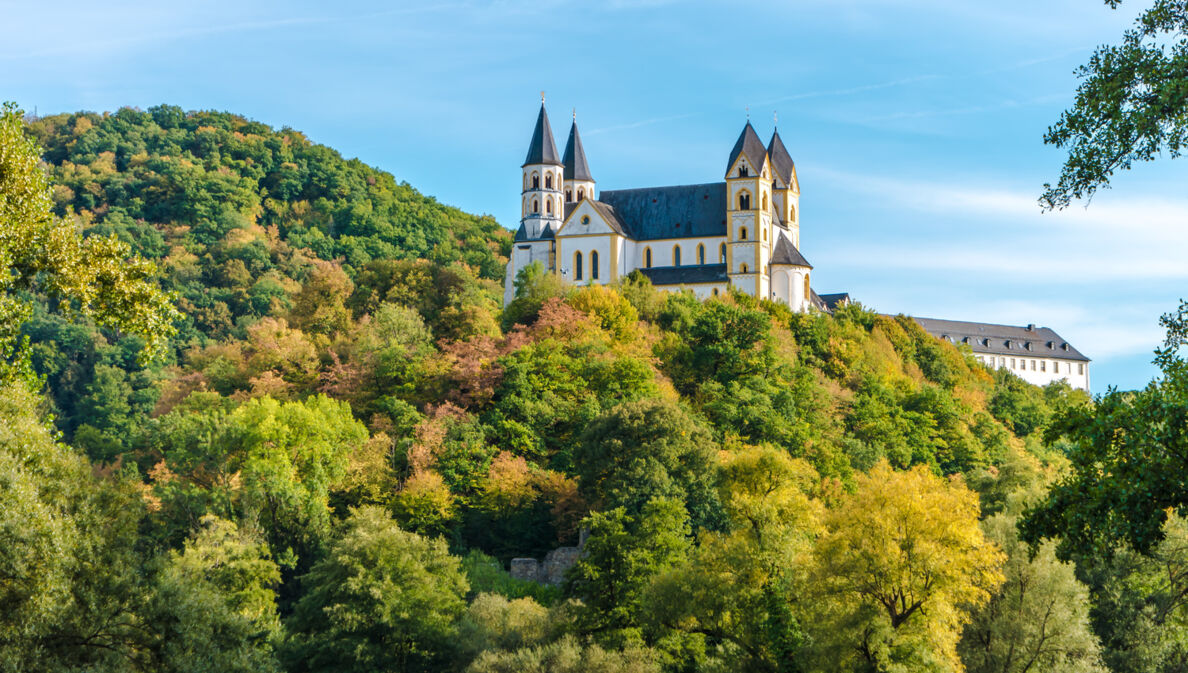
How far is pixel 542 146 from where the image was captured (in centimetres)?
7575

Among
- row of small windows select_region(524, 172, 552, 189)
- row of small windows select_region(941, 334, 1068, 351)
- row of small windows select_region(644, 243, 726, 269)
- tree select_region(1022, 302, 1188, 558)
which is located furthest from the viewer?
row of small windows select_region(941, 334, 1068, 351)

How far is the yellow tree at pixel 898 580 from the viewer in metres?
29.2

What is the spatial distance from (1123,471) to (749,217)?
194 ft

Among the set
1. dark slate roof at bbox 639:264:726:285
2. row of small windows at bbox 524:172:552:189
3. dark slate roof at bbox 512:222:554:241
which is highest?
row of small windows at bbox 524:172:552:189

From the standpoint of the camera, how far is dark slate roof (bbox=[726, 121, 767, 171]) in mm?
73125

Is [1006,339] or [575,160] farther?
[1006,339]

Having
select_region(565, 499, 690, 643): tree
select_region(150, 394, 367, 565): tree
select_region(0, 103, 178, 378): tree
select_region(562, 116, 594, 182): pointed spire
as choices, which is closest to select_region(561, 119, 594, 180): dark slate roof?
select_region(562, 116, 594, 182): pointed spire

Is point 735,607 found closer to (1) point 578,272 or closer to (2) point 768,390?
(2) point 768,390

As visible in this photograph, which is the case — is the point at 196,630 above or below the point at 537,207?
below

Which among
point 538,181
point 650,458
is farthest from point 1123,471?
point 538,181

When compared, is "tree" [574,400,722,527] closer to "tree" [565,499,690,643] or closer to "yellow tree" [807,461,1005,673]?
"tree" [565,499,690,643]

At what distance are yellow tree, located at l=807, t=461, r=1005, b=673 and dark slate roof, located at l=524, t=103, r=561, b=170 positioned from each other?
47543 mm

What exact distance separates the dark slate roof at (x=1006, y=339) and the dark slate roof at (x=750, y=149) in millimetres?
44281

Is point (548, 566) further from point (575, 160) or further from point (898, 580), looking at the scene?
point (575, 160)
